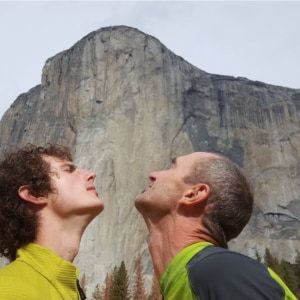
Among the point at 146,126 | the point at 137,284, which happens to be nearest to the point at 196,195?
the point at 137,284

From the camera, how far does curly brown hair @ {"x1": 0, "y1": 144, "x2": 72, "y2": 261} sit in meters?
2.48

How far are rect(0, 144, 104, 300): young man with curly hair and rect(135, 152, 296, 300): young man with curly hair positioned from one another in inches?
17.4

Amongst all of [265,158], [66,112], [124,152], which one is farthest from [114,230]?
[265,158]

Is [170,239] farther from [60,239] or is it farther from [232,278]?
[232,278]

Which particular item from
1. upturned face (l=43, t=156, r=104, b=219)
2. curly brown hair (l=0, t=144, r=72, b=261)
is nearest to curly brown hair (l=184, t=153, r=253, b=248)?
upturned face (l=43, t=156, r=104, b=219)

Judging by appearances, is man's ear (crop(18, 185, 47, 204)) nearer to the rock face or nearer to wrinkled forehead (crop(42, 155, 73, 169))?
wrinkled forehead (crop(42, 155, 73, 169))

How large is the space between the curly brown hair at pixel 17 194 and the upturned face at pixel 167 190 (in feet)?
2.19

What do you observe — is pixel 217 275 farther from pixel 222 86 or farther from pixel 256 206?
pixel 222 86

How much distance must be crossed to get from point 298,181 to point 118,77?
2274cm

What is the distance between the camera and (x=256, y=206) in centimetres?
4216

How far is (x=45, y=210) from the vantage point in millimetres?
2586

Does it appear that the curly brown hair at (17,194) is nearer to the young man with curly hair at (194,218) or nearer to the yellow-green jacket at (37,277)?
the yellow-green jacket at (37,277)

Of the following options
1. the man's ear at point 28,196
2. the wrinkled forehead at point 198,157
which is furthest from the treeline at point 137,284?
the wrinkled forehead at point 198,157

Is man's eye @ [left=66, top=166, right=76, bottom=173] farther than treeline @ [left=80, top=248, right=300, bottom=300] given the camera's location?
No
